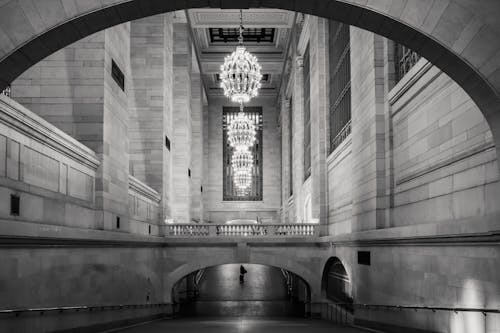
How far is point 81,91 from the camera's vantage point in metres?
16.1

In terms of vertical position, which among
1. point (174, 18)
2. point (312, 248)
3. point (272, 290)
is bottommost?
point (272, 290)

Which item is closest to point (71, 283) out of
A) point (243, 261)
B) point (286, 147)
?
point (243, 261)

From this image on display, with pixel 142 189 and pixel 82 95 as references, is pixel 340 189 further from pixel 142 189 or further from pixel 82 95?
pixel 82 95

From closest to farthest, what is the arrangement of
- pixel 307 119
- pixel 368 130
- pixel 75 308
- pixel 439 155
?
pixel 439 155, pixel 75 308, pixel 368 130, pixel 307 119

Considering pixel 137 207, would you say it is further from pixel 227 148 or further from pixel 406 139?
pixel 227 148

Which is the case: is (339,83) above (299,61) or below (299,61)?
below

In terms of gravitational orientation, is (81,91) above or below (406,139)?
above

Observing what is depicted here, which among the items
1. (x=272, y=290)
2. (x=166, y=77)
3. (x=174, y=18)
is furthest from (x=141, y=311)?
(x=174, y=18)

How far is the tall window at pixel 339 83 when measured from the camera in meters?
20.8

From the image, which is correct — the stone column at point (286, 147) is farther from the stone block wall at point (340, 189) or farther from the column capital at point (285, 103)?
the stone block wall at point (340, 189)

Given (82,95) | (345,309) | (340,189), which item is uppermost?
(82,95)

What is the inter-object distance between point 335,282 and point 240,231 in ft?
14.1

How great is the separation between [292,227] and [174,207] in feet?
27.6

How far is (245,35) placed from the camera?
38375 millimetres
